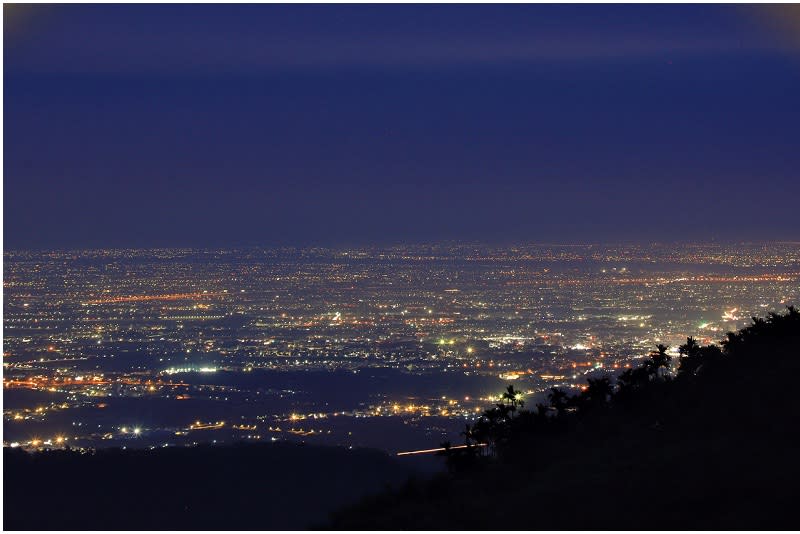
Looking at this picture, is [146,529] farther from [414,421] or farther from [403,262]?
[403,262]

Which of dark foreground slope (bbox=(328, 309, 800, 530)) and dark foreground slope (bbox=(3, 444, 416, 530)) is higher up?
dark foreground slope (bbox=(328, 309, 800, 530))

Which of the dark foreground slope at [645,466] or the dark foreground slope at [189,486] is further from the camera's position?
the dark foreground slope at [189,486]

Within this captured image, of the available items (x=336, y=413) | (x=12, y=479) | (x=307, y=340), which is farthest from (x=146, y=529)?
(x=307, y=340)

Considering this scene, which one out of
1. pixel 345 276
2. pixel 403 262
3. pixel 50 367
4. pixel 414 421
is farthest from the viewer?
pixel 403 262

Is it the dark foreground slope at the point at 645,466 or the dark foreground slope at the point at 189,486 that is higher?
the dark foreground slope at the point at 645,466

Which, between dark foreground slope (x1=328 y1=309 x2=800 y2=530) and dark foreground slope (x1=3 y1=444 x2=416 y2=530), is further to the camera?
dark foreground slope (x1=3 y1=444 x2=416 y2=530)
